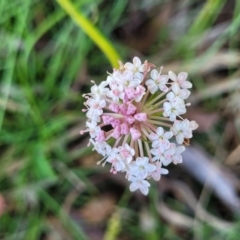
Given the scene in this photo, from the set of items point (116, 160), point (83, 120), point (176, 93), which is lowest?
point (116, 160)

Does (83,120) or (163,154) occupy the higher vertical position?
Result: (83,120)

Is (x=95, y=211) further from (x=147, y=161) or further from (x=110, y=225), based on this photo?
(x=147, y=161)

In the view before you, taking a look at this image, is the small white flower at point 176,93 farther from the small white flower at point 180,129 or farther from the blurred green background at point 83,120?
the blurred green background at point 83,120

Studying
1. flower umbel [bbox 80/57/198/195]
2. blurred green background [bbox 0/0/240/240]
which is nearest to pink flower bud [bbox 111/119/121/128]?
flower umbel [bbox 80/57/198/195]

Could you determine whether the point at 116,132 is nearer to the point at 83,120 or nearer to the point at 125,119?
the point at 125,119

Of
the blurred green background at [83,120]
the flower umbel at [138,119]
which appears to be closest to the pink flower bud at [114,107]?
the flower umbel at [138,119]

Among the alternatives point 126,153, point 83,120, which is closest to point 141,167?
point 126,153

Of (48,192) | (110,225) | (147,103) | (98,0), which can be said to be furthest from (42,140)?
(147,103)

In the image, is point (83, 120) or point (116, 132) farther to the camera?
point (83, 120)

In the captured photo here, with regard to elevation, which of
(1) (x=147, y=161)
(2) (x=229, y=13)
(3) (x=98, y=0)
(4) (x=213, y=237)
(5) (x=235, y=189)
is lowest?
(1) (x=147, y=161)
